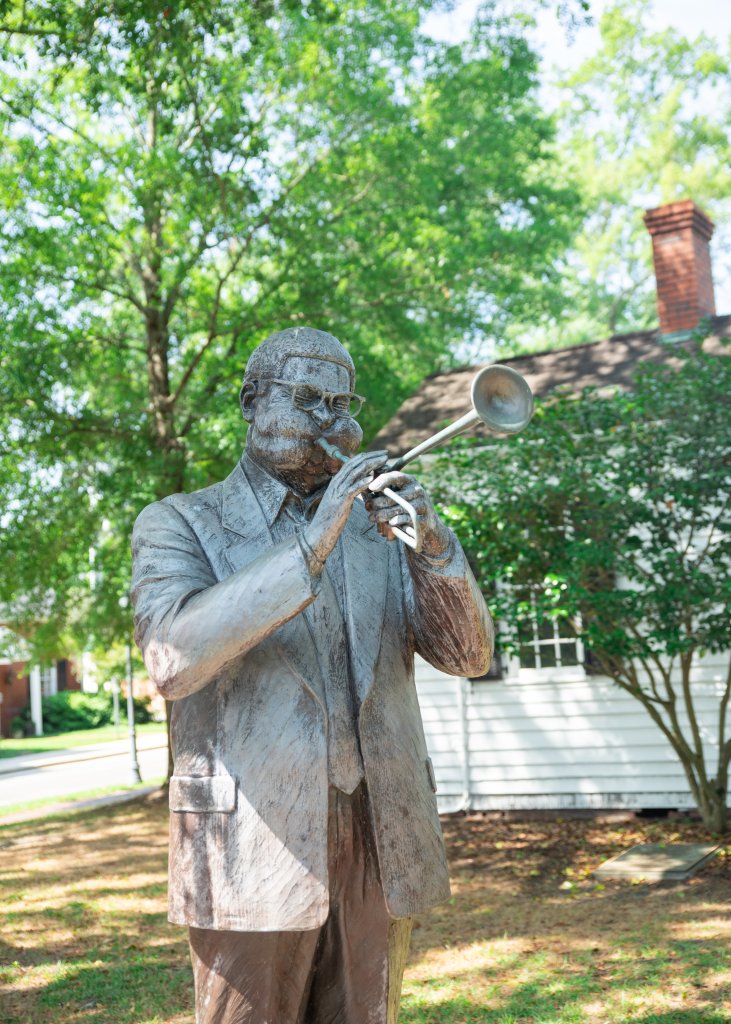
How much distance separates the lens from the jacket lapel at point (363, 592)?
2.33 metres

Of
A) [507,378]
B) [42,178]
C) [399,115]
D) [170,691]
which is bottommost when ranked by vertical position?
[170,691]

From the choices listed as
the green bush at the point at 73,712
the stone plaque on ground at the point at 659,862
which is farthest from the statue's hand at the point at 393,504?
the green bush at the point at 73,712

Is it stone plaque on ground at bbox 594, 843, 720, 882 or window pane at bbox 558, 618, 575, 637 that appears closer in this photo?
stone plaque on ground at bbox 594, 843, 720, 882

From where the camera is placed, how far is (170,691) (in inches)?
83.0

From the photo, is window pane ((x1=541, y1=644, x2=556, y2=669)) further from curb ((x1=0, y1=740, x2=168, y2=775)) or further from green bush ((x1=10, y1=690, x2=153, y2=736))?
→ green bush ((x1=10, y1=690, x2=153, y2=736))

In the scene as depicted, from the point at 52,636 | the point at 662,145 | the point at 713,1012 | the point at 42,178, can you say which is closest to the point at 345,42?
the point at 42,178

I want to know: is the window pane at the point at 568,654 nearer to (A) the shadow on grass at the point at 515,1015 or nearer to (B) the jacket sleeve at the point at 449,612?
(A) the shadow on grass at the point at 515,1015

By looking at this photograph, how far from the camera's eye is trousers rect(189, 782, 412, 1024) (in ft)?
7.33

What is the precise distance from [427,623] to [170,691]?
24.7 inches

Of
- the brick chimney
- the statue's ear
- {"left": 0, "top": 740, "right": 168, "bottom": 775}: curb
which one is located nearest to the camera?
the statue's ear

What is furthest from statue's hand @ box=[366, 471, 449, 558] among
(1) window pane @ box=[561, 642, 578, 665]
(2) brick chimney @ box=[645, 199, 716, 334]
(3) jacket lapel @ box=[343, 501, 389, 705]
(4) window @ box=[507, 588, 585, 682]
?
(2) brick chimney @ box=[645, 199, 716, 334]

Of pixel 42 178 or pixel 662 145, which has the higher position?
pixel 662 145

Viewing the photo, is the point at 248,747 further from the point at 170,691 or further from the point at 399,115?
the point at 399,115

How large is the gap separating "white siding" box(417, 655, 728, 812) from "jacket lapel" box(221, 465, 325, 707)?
8.94 meters
